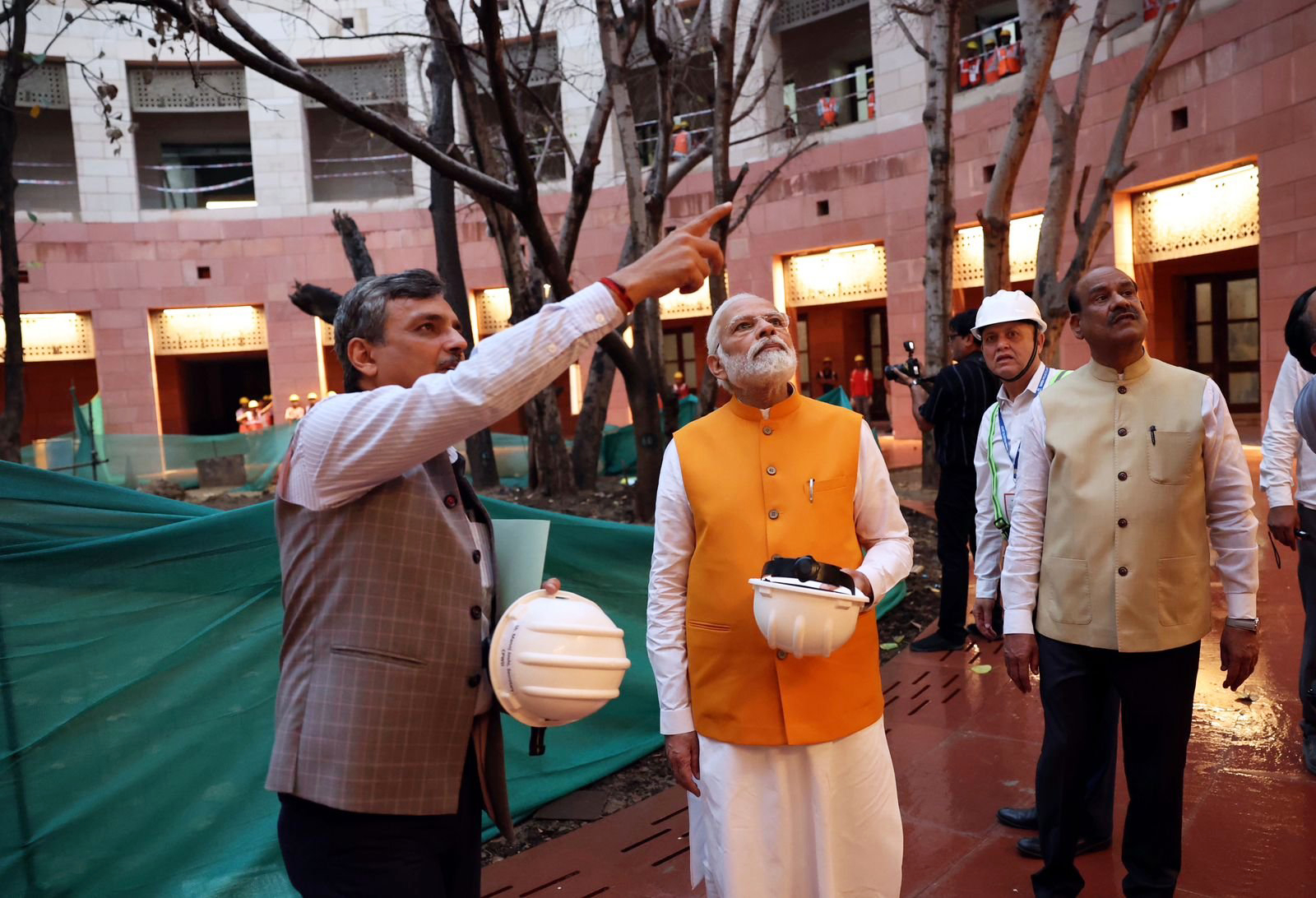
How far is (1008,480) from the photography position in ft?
11.6

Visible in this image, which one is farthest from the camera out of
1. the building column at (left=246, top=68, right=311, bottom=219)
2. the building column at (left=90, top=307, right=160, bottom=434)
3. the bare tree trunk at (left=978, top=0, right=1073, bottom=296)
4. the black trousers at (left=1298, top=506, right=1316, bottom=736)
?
the building column at (left=246, top=68, right=311, bottom=219)

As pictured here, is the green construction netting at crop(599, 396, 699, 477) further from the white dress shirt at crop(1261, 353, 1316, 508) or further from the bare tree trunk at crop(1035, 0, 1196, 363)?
the white dress shirt at crop(1261, 353, 1316, 508)

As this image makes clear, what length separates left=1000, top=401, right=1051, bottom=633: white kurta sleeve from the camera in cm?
281

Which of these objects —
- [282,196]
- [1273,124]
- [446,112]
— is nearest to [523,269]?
[446,112]

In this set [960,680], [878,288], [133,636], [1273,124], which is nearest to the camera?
[133,636]

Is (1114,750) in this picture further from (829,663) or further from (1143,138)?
(1143,138)

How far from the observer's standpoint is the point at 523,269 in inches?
407

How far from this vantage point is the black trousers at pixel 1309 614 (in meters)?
3.70

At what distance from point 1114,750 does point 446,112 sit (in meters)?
9.99

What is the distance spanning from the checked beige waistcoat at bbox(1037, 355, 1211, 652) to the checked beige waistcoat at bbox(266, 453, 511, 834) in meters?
1.73

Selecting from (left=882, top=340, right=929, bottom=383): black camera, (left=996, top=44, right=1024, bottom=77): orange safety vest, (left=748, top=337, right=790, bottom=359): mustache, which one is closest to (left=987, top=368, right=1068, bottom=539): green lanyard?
(left=748, top=337, right=790, bottom=359): mustache

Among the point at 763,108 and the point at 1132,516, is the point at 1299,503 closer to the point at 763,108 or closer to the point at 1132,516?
the point at 1132,516

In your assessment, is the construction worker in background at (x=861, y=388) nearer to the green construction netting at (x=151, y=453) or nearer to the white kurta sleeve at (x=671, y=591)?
the green construction netting at (x=151, y=453)

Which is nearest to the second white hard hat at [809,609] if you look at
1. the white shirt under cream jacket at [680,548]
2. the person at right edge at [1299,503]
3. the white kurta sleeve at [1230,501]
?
the white shirt under cream jacket at [680,548]
